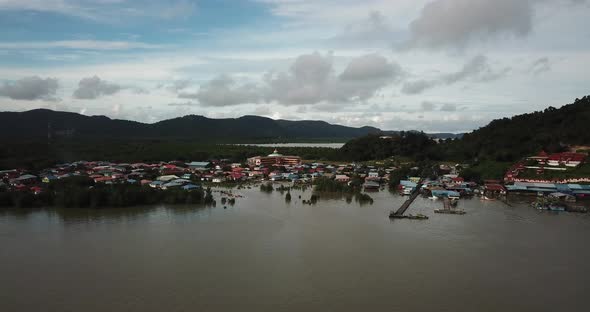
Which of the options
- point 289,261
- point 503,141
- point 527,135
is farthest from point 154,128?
point 289,261

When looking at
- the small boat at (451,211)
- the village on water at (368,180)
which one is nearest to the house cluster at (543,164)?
the village on water at (368,180)

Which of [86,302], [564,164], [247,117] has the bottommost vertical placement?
[86,302]

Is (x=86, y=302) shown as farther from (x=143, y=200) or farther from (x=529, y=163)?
(x=529, y=163)

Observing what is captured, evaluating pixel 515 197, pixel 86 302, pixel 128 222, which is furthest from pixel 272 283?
pixel 515 197

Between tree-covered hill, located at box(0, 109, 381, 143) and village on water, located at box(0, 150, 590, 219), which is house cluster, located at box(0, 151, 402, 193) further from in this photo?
tree-covered hill, located at box(0, 109, 381, 143)

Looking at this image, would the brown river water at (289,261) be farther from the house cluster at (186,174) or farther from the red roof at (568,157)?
the red roof at (568,157)

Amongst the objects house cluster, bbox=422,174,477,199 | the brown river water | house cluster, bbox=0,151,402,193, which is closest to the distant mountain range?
house cluster, bbox=0,151,402,193
